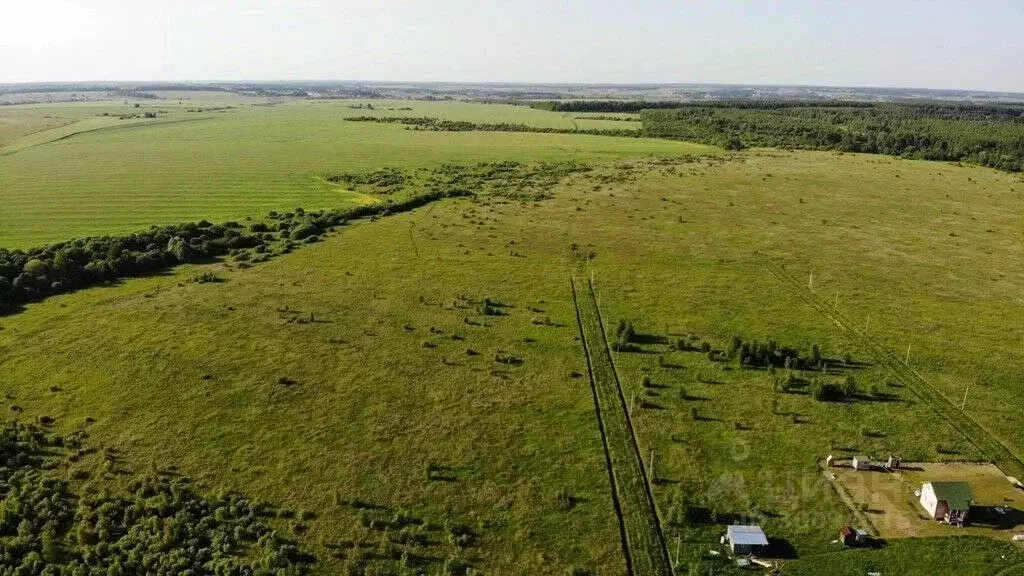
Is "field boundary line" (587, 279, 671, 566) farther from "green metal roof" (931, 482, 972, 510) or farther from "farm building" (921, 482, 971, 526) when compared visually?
"green metal roof" (931, 482, 972, 510)

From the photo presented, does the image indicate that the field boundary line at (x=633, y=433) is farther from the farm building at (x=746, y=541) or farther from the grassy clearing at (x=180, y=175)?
the grassy clearing at (x=180, y=175)

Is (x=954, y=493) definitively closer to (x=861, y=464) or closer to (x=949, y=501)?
(x=949, y=501)

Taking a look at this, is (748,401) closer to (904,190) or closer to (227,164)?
(904,190)

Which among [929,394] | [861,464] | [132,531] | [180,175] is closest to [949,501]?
[861,464]

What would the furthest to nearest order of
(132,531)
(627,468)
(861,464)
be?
1. (627,468)
2. (861,464)
3. (132,531)

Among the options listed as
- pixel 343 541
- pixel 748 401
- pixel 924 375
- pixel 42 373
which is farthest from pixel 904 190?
pixel 42 373

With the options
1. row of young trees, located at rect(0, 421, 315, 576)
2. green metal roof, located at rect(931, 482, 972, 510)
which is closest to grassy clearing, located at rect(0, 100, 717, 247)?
row of young trees, located at rect(0, 421, 315, 576)

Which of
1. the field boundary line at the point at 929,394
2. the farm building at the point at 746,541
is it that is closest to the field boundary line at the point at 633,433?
the farm building at the point at 746,541
